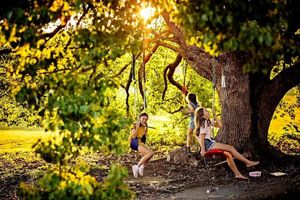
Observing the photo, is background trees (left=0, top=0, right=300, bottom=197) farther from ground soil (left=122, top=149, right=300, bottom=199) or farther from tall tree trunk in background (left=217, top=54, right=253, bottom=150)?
tall tree trunk in background (left=217, top=54, right=253, bottom=150)

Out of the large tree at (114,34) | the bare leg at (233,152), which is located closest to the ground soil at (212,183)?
the bare leg at (233,152)

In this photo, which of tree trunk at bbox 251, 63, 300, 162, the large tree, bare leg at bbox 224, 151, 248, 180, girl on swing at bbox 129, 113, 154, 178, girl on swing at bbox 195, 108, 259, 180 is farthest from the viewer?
tree trunk at bbox 251, 63, 300, 162

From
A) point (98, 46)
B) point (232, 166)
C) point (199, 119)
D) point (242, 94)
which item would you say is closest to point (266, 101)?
point (242, 94)

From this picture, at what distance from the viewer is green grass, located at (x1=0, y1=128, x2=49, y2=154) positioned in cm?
2665

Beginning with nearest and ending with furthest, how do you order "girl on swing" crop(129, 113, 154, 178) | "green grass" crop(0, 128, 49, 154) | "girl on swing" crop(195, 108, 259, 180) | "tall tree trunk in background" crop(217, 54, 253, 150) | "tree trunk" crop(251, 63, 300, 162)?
1. "girl on swing" crop(195, 108, 259, 180)
2. "girl on swing" crop(129, 113, 154, 178)
3. "tall tree trunk in background" crop(217, 54, 253, 150)
4. "tree trunk" crop(251, 63, 300, 162)
5. "green grass" crop(0, 128, 49, 154)

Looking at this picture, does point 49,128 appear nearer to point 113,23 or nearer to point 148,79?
point 113,23

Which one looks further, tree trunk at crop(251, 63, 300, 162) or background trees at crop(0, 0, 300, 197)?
tree trunk at crop(251, 63, 300, 162)

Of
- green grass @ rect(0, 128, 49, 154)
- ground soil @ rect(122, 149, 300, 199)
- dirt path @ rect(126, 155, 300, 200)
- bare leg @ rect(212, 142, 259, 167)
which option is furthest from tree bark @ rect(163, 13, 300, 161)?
green grass @ rect(0, 128, 49, 154)

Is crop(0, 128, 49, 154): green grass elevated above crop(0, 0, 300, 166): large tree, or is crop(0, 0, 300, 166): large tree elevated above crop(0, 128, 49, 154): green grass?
crop(0, 0, 300, 166): large tree

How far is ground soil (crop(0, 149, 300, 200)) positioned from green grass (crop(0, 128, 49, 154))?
38.2 ft

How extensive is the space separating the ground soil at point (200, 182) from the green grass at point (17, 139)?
1166 centimetres

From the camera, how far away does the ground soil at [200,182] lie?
10883mm

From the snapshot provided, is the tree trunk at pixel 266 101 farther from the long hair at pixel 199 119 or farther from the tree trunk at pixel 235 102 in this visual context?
the long hair at pixel 199 119

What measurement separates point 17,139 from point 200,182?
2068cm
